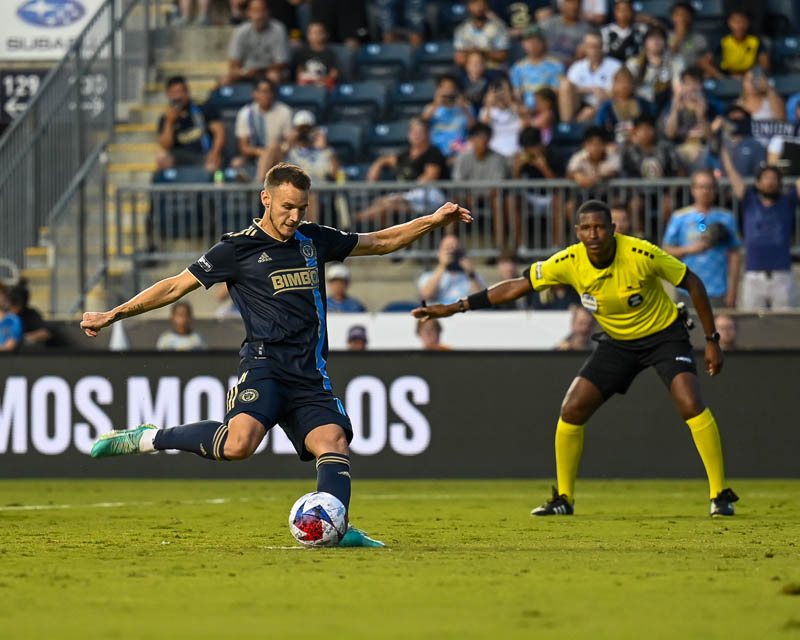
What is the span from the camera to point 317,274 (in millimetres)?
8789

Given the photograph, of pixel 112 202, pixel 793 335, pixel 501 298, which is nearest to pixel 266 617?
pixel 501 298

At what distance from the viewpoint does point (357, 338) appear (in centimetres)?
1733

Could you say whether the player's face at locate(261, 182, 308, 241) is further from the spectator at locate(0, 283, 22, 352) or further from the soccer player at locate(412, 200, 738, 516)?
the spectator at locate(0, 283, 22, 352)

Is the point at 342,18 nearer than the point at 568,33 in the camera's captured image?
No

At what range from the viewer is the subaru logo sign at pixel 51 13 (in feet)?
74.4

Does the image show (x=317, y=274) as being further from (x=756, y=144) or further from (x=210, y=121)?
(x=210, y=121)

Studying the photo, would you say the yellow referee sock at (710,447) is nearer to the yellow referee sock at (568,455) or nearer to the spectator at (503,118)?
the yellow referee sock at (568,455)

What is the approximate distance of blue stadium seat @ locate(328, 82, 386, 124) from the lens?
21516 millimetres

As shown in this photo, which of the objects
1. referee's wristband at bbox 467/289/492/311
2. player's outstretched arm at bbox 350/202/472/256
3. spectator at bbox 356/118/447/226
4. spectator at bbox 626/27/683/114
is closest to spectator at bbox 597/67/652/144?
spectator at bbox 626/27/683/114

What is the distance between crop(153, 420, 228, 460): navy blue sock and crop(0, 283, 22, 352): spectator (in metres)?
9.23

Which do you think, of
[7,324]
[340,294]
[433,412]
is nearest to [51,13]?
[7,324]

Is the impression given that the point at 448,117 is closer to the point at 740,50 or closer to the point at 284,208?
the point at 740,50

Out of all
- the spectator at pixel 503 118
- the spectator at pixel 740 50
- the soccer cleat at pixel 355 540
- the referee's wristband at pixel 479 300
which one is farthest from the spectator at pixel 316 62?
the soccer cleat at pixel 355 540

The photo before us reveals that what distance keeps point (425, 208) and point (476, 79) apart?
120 inches
